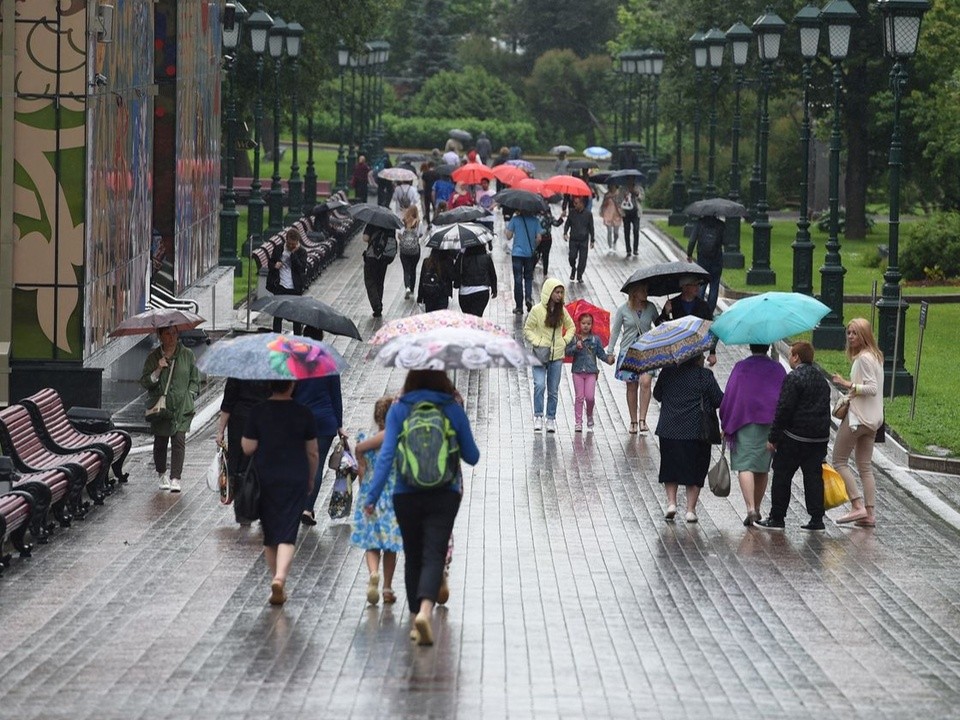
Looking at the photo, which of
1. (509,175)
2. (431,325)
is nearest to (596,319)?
(431,325)

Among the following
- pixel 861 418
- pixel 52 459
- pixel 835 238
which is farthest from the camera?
pixel 835 238

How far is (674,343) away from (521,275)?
14.2 metres

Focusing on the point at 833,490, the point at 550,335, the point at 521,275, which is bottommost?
the point at 833,490

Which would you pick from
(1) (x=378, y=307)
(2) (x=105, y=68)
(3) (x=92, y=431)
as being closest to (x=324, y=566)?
(3) (x=92, y=431)

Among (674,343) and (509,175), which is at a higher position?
(509,175)

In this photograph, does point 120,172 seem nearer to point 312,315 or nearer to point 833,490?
point 312,315

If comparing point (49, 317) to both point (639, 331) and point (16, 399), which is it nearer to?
point (16, 399)

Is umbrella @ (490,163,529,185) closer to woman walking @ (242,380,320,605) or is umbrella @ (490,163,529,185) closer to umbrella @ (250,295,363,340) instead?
umbrella @ (250,295,363,340)

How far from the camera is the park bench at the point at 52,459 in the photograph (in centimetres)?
1526

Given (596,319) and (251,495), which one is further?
(596,319)

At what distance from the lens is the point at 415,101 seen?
3814 inches

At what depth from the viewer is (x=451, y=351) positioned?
37.6 ft

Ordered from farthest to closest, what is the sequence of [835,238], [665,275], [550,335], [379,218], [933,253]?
[933,253] → [379,218] → [835,238] → [550,335] → [665,275]

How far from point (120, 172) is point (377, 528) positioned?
10.6 metres
